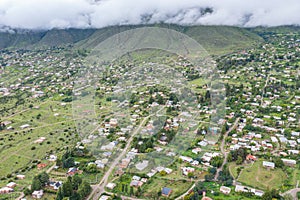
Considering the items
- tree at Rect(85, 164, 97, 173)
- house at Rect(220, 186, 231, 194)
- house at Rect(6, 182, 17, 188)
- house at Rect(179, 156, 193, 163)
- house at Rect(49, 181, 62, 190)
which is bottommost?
house at Rect(6, 182, 17, 188)

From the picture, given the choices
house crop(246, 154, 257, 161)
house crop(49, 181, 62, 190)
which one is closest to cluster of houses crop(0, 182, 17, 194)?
house crop(49, 181, 62, 190)

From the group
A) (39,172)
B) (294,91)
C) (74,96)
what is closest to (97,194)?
A: (39,172)

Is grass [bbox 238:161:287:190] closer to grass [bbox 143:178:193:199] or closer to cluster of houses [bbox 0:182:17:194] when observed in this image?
grass [bbox 143:178:193:199]

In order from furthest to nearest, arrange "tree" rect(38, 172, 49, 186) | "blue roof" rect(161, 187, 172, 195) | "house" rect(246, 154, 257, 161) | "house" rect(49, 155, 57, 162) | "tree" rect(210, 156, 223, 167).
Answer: "house" rect(49, 155, 57, 162), "house" rect(246, 154, 257, 161), "tree" rect(210, 156, 223, 167), "tree" rect(38, 172, 49, 186), "blue roof" rect(161, 187, 172, 195)

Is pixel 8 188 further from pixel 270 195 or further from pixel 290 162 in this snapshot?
pixel 290 162

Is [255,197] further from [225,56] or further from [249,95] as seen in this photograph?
[225,56]

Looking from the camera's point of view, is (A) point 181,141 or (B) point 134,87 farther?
(B) point 134,87

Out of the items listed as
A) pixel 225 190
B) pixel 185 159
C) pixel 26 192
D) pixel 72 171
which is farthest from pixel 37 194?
pixel 225 190

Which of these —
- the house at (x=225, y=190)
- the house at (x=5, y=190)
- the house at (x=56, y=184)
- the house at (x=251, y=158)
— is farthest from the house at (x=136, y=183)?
the house at (x=251, y=158)
